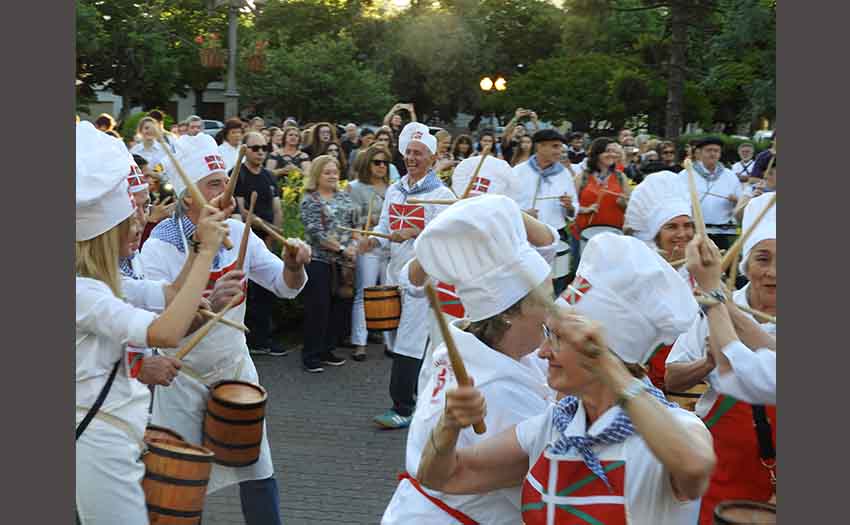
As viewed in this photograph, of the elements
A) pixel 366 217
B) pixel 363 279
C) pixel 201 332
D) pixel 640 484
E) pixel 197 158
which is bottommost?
pixel 363 279

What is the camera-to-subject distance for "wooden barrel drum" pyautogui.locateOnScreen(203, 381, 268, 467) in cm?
481

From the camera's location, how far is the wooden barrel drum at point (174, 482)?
3.86 meters

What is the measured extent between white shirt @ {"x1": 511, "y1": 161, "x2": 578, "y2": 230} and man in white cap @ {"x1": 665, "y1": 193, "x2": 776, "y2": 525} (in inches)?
304

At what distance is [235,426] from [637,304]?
2496 mm

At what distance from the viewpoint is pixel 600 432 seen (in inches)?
112

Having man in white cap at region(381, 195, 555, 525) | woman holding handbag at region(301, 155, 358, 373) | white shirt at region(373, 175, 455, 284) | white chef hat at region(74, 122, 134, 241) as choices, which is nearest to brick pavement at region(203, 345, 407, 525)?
woman holding handbag at region(301, 155, 358, 373)

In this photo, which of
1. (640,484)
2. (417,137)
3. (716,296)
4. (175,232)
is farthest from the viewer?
(417,137)

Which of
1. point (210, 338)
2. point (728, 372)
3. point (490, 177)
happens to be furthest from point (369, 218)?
point (728, 372)

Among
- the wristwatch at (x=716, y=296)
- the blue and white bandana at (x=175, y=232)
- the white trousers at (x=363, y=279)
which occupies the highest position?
the wristwatch at (x=716, y=296)

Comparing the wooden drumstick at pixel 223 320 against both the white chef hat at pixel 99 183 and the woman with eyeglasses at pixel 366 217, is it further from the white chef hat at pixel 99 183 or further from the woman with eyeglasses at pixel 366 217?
the woman with eyeglasses at pixel 366 217

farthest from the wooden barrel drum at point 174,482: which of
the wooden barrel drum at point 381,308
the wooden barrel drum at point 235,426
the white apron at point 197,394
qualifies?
the wooden barrel drum at point 381,308

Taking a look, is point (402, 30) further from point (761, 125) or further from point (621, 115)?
point (761, 125)

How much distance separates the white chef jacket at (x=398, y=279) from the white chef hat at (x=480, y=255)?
4.39 metres

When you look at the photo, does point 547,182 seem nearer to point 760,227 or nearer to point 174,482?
point 760,227
